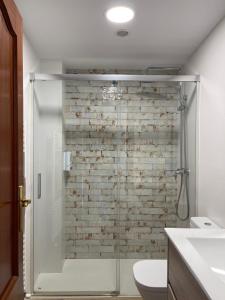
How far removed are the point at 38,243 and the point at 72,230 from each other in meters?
0.51

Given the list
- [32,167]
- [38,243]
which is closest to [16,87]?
[32,167]

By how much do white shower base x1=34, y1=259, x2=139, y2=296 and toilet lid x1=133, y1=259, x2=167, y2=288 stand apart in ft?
1.94

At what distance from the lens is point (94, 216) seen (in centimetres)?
325

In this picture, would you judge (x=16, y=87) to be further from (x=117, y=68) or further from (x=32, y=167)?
(x=117, y=68)

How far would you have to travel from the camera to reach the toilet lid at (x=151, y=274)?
6.52 feet

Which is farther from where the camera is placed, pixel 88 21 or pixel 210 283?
pixel 88 21

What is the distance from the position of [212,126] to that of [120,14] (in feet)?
3.77

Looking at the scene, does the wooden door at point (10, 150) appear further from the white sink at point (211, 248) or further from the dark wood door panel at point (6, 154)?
the white sink at point (211, 248)

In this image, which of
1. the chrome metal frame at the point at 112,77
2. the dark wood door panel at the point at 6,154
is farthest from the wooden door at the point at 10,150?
the chrome metal frame at the point at 112,77

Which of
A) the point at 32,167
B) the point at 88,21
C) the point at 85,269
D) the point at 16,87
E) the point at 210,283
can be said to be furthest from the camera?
the point at 85,269

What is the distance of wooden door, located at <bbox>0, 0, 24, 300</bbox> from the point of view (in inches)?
47.2

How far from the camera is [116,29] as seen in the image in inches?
89.3

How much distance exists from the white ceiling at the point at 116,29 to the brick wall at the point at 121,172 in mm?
400

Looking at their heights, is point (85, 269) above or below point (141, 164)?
below
